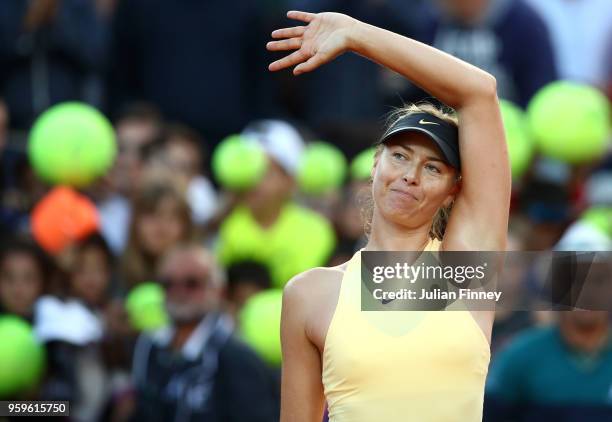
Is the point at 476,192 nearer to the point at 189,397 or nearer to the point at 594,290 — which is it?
the point at 594,290

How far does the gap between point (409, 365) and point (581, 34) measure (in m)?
6.02

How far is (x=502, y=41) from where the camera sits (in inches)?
325

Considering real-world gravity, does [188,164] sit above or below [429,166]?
above

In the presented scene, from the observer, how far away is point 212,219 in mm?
8016

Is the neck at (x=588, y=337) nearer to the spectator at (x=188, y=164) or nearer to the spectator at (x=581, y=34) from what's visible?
the spectator at (x=188, y=164)

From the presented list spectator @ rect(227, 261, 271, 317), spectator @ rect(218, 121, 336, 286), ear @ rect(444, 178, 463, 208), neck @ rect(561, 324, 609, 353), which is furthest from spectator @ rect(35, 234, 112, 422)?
ear @ rect(444, 178, 463, 208)

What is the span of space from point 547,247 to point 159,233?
2083mm

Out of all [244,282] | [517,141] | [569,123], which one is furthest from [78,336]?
[569,123]

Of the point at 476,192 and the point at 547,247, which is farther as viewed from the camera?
the point at 547,247

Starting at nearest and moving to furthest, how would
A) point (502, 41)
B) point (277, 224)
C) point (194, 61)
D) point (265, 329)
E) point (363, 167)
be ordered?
point (265, 329) < point (363, 167) < point (277, 224) < point (502, 41) < point (194, 61)

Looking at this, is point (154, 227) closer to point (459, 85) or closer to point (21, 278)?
point (21, 278)

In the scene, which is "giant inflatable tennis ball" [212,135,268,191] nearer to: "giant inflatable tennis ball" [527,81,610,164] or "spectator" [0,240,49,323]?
"spectator" [0,240,49,323]

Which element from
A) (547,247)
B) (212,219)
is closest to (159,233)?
(212,219)

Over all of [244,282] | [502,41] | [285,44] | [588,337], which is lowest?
[588,337]
